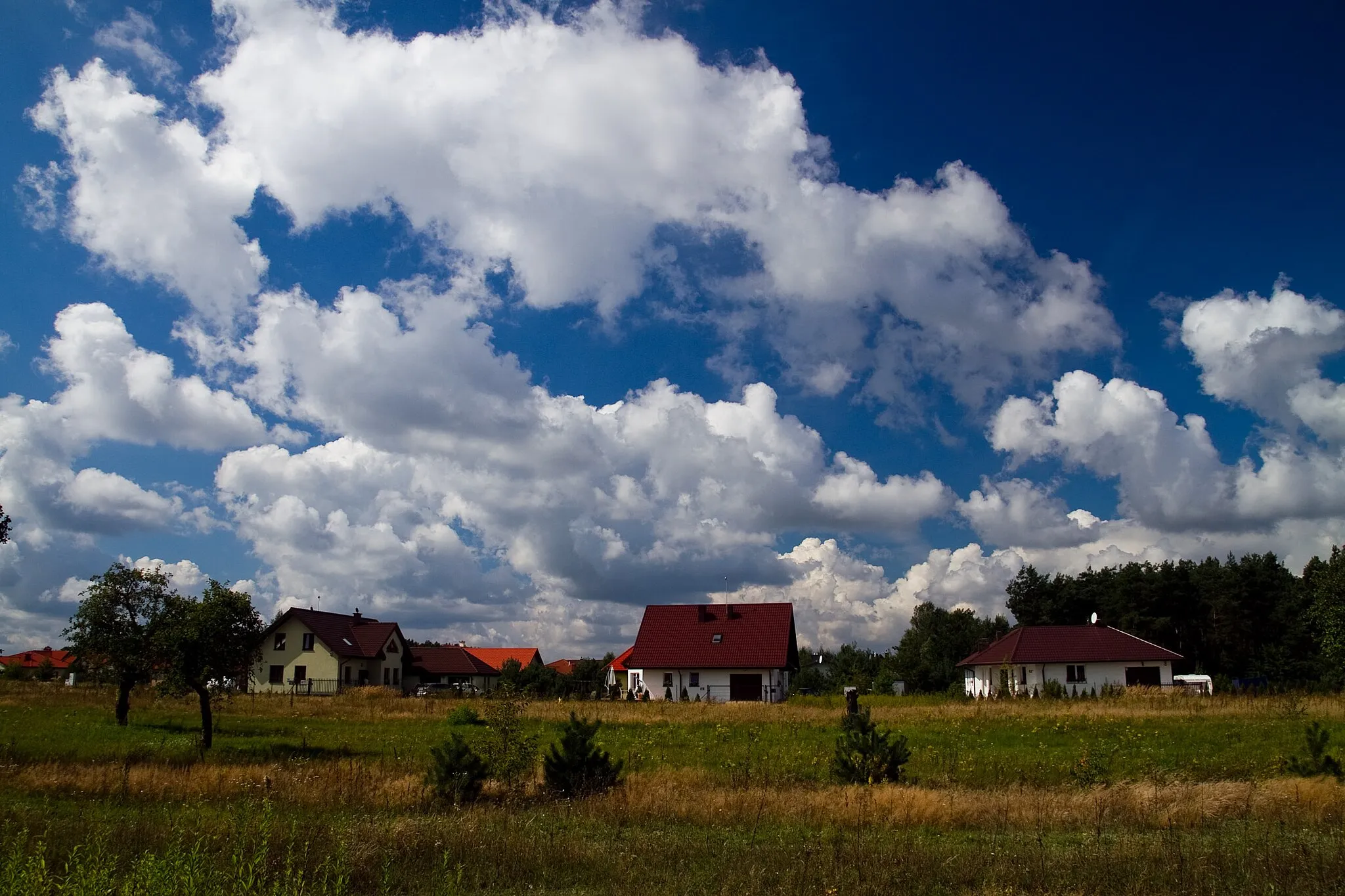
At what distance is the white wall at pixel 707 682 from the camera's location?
199 feet

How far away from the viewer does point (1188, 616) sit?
8869 cm

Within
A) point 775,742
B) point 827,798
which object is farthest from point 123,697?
point 827,798

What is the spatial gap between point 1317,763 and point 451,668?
80.1 meters

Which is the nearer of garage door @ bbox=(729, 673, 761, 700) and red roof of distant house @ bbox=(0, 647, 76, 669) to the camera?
garage door @ bbox=(729, 673, 761, 700)

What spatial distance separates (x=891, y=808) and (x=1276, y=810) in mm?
5714

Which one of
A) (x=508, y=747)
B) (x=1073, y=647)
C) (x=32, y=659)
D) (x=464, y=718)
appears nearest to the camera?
(x=508, y=747)

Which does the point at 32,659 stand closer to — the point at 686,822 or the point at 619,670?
the point at 619,670

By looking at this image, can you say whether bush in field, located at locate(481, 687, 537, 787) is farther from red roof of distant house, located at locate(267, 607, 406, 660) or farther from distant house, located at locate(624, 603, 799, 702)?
red roof of distant house, located at locate(267, 607, 406, 660)

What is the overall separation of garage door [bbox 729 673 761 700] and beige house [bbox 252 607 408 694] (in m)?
23.1

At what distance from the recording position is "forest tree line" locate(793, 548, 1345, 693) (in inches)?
3157

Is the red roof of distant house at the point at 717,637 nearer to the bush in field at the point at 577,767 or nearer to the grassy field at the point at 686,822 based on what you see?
the grassy field at the point at 686,822

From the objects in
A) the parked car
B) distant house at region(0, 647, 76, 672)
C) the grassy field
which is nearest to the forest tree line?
the parked car

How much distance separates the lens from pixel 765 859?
1049 centimetres

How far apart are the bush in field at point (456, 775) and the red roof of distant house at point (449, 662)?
239ft
